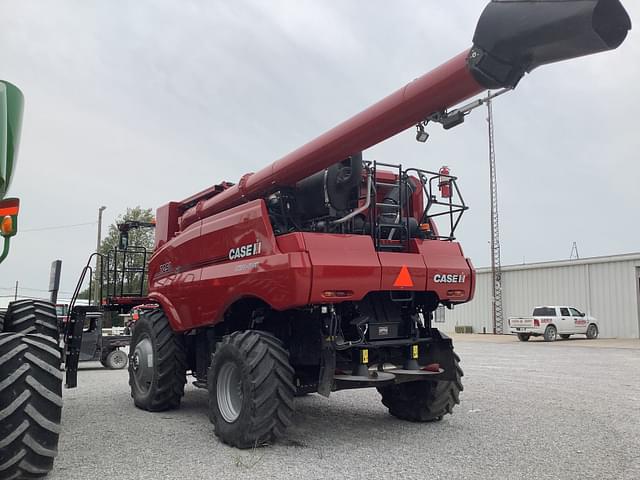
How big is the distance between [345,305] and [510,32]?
328 cm

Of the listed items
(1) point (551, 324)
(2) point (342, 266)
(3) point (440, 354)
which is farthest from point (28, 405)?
(1) point (551, 324)

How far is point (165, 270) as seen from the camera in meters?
8.37

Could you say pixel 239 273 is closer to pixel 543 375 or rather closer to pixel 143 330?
pixel 143 330

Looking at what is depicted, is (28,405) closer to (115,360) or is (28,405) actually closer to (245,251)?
(245,251)

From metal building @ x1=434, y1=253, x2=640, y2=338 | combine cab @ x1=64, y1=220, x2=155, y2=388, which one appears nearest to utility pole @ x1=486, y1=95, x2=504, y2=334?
metal building @ x1=434, y1=253, x2=640, y2=338

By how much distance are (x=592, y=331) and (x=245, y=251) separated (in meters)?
28.2

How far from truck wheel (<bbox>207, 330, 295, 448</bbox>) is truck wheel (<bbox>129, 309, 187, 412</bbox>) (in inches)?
74.3

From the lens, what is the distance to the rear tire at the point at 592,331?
29.9 meters

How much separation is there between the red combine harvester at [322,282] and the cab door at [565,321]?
2350cm

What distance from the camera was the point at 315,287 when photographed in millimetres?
5605

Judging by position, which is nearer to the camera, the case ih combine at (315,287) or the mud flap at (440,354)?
the case ih combine at (315,287)

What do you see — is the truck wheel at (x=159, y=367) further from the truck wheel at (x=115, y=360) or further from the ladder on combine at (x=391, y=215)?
the truck wheel at (x=115, y=360)

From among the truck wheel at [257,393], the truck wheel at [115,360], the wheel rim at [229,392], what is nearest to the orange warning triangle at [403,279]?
the truck wheel at [257,393]

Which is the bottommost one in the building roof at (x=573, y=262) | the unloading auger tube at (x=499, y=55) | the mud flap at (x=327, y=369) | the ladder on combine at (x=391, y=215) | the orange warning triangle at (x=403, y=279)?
the mud flap at (x=327, y=369)
